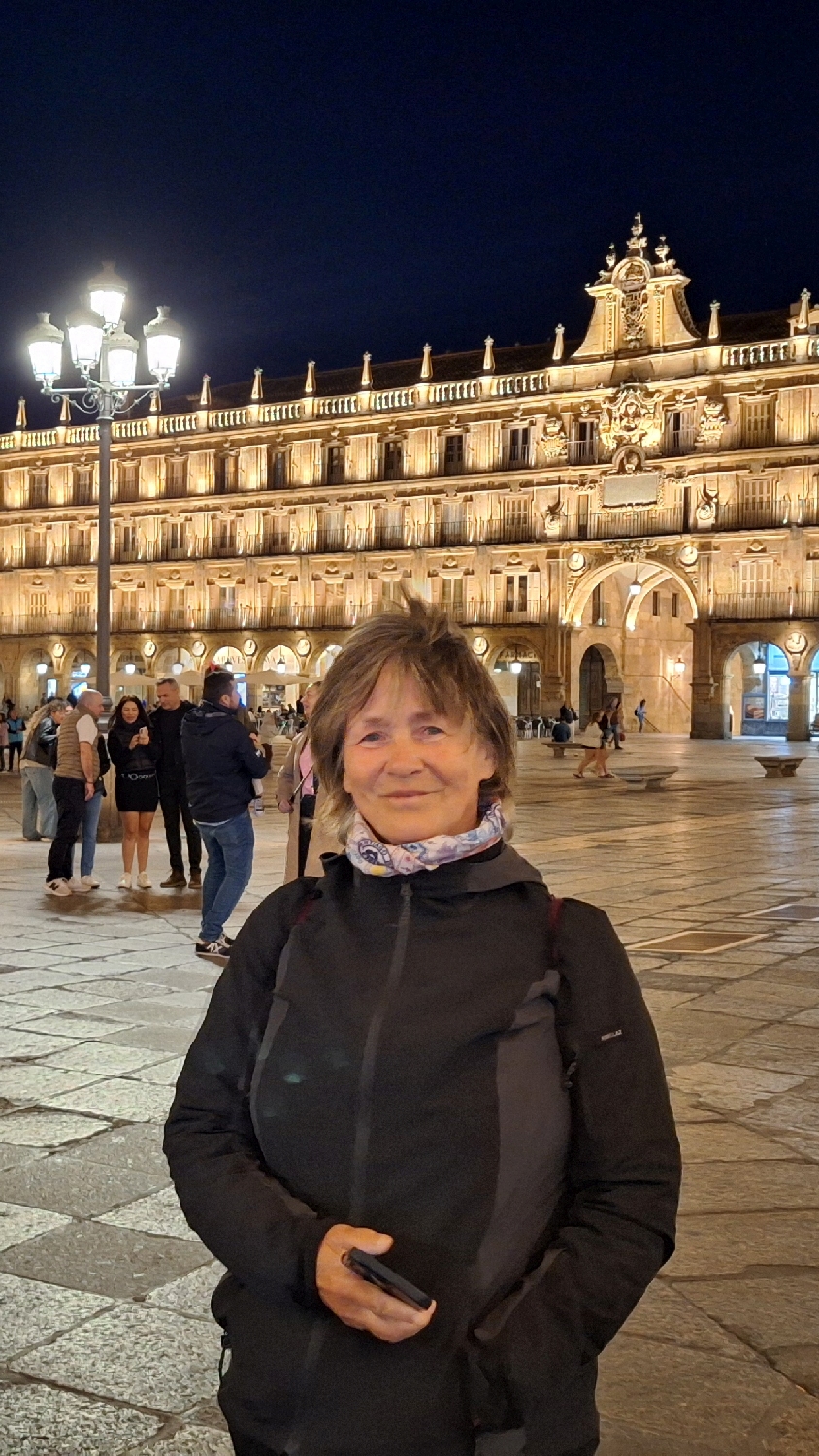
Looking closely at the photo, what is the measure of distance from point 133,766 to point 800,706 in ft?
118

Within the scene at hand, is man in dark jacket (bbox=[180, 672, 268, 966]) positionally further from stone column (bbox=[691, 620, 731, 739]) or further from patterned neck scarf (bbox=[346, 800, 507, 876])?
stone column (bbox=[691, 620, 731, 739])

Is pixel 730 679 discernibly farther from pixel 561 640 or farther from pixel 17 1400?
pixel 17 1400

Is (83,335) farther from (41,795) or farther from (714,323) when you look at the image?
(714,323)

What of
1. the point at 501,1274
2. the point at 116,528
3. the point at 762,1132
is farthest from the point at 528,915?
the point at 116,528

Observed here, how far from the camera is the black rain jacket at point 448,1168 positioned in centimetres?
165

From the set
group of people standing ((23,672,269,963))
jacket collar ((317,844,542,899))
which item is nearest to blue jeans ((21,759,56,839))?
group of people standing ((23,672,269,963))

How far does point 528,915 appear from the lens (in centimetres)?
176

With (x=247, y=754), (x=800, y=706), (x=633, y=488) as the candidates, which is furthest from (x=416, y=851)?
(x=633, y=488)

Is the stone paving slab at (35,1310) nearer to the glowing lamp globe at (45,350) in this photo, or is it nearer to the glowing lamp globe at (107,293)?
the glowing lamp globe at (107,293)

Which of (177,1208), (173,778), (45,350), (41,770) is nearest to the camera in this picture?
(177,1208)

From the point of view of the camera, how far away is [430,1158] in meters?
1.68

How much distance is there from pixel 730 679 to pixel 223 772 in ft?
137

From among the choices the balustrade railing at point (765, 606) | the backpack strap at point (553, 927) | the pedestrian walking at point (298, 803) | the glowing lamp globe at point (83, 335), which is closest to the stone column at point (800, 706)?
the balustrade railing at point (765, 606)

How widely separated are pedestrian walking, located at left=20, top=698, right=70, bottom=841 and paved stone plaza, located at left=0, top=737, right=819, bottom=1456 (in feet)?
11.8
